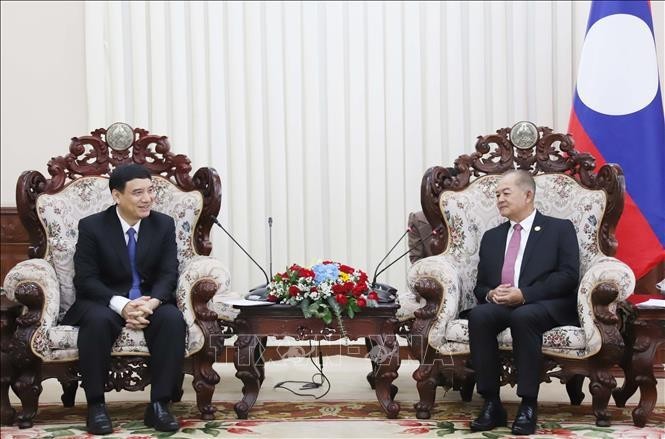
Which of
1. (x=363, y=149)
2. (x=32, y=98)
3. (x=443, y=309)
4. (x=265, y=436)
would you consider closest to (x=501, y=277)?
(x=443, y=309)

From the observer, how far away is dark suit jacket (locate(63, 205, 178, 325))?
12.9ft

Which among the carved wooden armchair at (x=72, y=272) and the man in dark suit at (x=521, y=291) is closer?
the man in dark suit at (x=521, y=291)

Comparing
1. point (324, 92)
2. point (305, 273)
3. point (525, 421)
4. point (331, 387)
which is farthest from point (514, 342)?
point (324, 92)

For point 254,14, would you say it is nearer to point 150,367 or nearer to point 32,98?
point 32,98

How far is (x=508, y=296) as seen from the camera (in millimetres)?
3863

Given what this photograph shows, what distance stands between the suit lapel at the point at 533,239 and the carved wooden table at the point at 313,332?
0.62m

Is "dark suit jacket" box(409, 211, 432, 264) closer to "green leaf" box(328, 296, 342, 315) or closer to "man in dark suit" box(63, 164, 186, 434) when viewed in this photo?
"green leaf" box(328, 296, 342, 315)

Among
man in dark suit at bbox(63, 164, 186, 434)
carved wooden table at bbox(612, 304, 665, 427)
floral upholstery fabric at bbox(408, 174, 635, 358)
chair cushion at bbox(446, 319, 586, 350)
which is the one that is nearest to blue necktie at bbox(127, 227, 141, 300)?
man in dark suit at bbox(63, 164, 186, 434)

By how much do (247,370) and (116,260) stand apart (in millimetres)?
777

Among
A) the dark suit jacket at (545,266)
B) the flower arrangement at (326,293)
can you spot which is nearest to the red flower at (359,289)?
the flower arrangement at (326,293)

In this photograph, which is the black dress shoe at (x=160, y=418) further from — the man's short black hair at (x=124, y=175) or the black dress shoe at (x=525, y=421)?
the black dress shoe at (x=525, y=421)

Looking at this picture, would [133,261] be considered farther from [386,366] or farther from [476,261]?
[476,261]

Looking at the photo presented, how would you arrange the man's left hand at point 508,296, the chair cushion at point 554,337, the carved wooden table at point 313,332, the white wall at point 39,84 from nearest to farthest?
the chair cushion at point 554,337 → the man's left hand at point 508,296 → the carved wooden table at point 313,332 → the white wall at point 39,84

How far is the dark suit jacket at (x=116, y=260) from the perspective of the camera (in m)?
3.95
